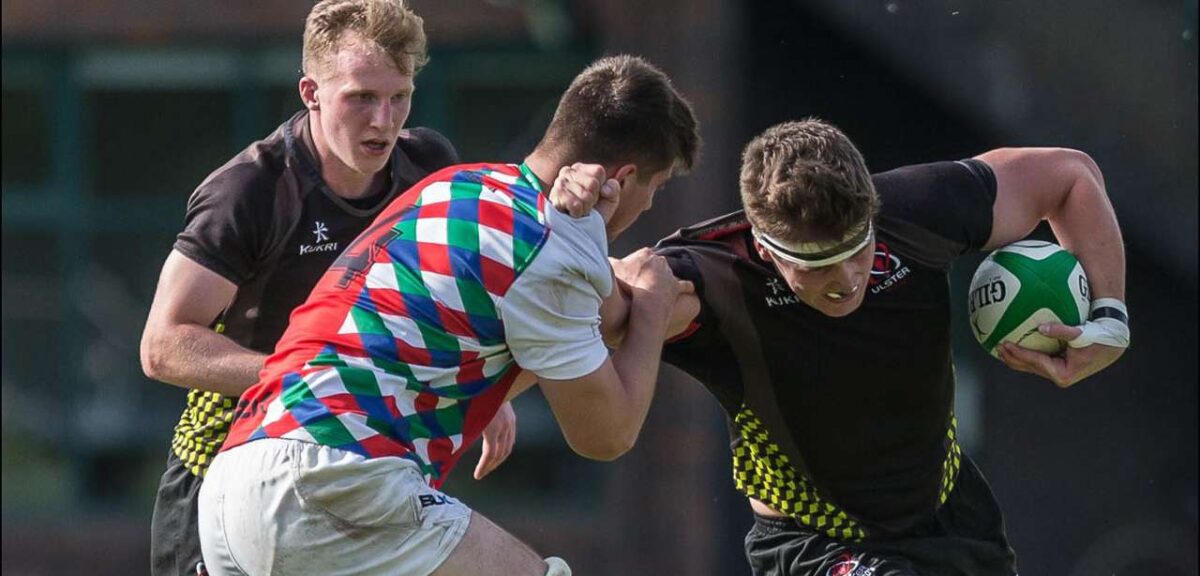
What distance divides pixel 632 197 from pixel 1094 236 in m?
1.64

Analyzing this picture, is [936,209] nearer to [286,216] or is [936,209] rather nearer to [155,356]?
[286,216]

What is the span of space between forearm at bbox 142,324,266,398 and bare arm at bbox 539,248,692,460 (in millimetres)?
1032

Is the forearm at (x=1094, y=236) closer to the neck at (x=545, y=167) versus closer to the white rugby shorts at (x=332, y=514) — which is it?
the neck at (x=545, y=167)

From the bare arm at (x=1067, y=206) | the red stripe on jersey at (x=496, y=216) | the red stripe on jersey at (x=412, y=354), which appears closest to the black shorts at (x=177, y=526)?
the red stripe on jersey at (x=412, y=354)

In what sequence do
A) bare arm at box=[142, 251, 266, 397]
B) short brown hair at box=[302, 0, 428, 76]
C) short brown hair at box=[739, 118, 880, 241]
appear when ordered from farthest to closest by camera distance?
short brown hair at box=[302, 0, 428, 76] < bare arm at box=[142, 251, 266, 397] < short brown hair at box=[739, 118, 880, 241]

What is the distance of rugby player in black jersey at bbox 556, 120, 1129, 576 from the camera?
5.14 m

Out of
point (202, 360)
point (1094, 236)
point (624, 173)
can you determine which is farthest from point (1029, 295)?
point (202, 360)

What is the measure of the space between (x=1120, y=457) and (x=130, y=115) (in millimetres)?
6734

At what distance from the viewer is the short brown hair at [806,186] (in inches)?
188

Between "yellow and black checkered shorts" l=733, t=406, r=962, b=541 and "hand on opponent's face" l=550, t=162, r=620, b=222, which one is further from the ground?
"hand on opponent's face" l=550, t=162, r=620, b=222

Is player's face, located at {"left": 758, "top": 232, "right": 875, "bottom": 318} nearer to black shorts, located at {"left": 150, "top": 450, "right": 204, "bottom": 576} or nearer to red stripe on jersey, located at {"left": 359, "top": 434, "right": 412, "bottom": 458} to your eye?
red stripe on jersey, located at {"left": 359, "top": 434, "right": 412, "bottom": 458}

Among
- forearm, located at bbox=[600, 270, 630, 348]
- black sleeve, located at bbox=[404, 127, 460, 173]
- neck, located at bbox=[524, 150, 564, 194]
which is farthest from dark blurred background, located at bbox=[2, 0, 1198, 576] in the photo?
neck, located at bbox=[524, 150, 564, 194]

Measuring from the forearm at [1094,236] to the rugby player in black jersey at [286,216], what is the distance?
171 centimetres

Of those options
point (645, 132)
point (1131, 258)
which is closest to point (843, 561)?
point (645, 132)
